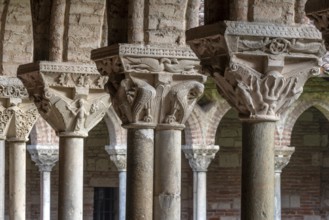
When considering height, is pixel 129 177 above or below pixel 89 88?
below

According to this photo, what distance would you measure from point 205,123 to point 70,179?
1152cm

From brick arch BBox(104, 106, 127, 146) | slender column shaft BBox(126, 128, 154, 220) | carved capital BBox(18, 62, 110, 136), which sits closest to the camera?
slender column shaft BBox(126, 128, 154, 220)

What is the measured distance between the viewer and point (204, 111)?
24516mm

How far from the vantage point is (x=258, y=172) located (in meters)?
8.76

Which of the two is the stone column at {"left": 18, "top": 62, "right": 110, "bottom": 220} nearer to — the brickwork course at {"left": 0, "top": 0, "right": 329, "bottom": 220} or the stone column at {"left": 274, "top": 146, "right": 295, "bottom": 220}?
the brickwork course at {"left": 0, "top": 0, "right": 329, "bottom": 220}

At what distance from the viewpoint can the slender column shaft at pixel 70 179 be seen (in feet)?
42.6

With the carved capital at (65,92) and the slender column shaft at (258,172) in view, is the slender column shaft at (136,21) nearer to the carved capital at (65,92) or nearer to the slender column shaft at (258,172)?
the carved capital at (65,92)

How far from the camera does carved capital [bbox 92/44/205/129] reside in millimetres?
10742

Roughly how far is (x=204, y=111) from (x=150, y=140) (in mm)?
13856

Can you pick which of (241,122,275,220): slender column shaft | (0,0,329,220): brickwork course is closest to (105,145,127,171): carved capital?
(0,0,329,220): brickwork course

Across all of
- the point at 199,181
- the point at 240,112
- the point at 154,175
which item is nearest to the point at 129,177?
the point at 154,175

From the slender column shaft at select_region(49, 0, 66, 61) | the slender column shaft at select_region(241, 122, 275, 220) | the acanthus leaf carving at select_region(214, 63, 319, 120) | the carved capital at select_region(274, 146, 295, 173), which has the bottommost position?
the slender column shaft at select_region(241, 122, 275, 220)

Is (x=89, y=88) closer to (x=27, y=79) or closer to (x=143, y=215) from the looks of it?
(x=27, y=79)

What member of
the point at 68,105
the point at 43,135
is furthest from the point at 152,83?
the point at 43,135
